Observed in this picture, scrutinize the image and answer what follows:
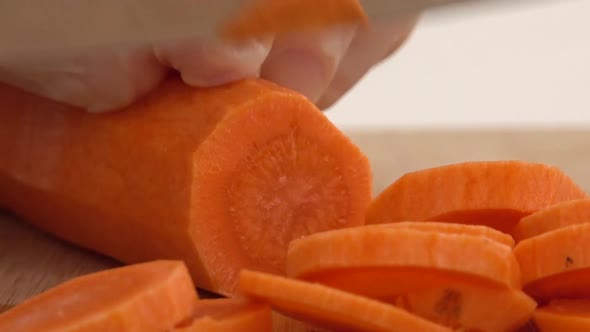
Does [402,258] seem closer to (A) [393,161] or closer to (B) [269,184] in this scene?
(B) [269,184]

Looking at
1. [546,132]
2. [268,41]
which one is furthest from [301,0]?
[546,132]

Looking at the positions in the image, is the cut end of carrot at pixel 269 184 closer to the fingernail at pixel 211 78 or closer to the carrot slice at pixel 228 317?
the fingernail at pixel 211 78

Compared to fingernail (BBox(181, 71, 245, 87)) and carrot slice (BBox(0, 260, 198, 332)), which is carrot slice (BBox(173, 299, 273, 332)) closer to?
carrot slice (BBox(0, 260, 198, 332))

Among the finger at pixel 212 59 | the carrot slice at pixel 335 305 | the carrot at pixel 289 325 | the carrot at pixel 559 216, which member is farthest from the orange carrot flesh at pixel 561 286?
the finger at pixel 212 59

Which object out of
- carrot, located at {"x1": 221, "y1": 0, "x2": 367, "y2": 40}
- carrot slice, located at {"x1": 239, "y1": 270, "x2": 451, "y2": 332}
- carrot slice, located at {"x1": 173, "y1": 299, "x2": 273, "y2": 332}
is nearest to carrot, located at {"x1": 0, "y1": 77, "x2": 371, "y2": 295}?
carrot slice, located at {"x1": 173, "y1": 299, "x2": 273, "y2": 332}

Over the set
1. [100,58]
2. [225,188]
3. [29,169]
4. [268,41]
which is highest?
[268,41]

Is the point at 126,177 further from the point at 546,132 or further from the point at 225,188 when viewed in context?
the point at 546,132
